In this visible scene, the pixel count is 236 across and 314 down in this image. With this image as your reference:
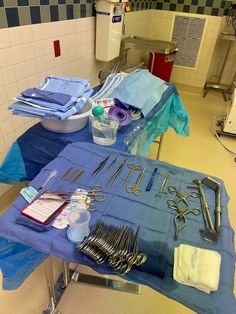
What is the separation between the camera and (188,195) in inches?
32.9

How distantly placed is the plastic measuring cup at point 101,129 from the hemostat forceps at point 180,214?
0.46 metres

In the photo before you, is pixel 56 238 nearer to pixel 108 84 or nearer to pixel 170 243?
pixel 170 243

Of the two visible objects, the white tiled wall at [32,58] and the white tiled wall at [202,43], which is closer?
the white tiled wall at [32,58]

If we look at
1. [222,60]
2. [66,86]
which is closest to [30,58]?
[66,86]

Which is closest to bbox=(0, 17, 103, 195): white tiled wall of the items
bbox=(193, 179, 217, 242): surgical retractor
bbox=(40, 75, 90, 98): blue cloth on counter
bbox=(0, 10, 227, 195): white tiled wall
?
bbox=(0, 10, 227, 195): white tiled wall

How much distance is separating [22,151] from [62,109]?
283 millimetres

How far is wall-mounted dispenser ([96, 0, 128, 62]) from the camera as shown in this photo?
6.48 feet

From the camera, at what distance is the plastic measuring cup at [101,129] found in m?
1.12

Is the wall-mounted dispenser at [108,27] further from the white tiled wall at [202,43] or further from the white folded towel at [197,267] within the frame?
the white folded towel at [197,267]

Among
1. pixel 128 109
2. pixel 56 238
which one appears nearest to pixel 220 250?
pixel 56 238

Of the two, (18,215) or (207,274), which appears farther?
(18,215)

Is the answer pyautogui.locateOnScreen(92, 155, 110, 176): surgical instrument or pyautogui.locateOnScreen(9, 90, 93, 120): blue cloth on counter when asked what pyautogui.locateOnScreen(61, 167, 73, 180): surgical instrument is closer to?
pyautogui.locateOnScreen(92, 155, 110, 176): surgical instrument

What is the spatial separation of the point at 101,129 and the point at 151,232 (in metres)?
0.57

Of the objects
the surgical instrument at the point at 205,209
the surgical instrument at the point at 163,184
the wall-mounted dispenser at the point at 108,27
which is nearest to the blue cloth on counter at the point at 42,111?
the surgical instrument at the point at 163,184
